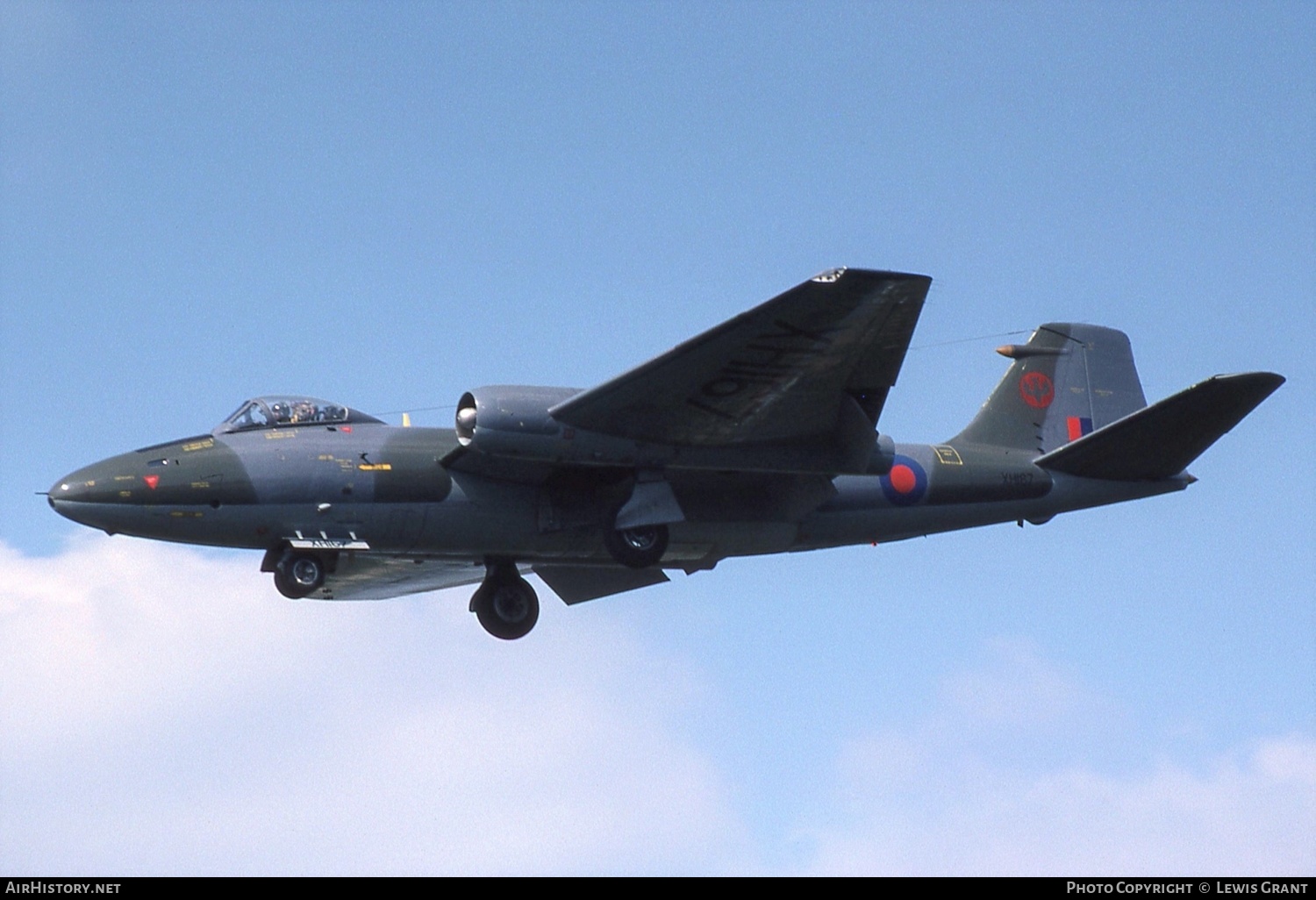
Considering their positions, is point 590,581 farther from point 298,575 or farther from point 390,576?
point 298,575

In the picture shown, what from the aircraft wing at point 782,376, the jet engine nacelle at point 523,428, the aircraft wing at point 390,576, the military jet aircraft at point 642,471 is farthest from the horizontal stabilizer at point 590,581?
the jet engine nacelle at point 523,428

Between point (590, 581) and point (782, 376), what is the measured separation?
20.6 feet

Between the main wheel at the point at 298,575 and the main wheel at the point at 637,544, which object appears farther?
the main wheel at the point at 637,544

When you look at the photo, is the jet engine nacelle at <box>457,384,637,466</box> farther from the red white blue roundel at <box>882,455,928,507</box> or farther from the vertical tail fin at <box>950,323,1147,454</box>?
the vertical tail fin at <box>950,323,1147,454</box>

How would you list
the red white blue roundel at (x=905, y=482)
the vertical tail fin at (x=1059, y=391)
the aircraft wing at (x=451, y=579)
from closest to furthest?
1. the red white blue roundel at (x=905, y=482)
2. the aircraft wing at (x=451, y=579)
3. the vertical tail fin at (x=1059, y=391)

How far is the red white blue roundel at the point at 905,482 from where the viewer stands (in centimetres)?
2462

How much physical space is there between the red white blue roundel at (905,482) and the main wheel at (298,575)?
825cm

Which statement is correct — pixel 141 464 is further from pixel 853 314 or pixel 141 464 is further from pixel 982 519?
pixel 982 519

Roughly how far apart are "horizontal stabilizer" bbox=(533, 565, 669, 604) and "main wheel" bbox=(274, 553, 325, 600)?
462 centimetres

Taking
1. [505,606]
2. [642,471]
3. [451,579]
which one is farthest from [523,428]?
[451,579]

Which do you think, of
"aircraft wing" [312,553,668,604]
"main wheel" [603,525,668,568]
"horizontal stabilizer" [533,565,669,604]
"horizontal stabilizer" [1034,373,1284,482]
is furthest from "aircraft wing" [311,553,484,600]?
"horizontal stabilizer" [1034,373,1284,482]

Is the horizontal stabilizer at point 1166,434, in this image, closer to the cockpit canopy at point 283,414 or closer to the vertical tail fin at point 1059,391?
the vertical tail fin at point 1059,391
